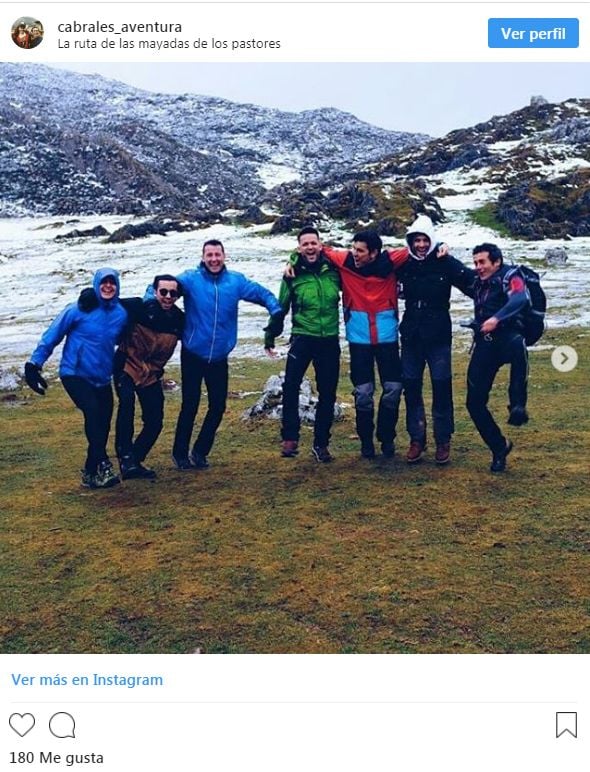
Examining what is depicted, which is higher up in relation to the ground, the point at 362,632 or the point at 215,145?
the point at 215,145

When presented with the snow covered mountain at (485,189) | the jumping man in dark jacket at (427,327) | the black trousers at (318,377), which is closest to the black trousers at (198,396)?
the black trousers at (318,377)

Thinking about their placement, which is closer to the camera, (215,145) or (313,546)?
(313,546)

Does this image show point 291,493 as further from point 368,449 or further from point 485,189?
point 485,189

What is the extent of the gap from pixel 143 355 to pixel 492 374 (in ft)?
12.1

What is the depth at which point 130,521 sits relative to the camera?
288 inches

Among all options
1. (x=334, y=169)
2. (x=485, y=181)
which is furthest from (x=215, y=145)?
(x=485, y=181)

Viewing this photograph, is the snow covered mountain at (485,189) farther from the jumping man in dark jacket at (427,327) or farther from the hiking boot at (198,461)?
the hiking boot at (198,461)

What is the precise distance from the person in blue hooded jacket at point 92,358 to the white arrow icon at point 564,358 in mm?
9047

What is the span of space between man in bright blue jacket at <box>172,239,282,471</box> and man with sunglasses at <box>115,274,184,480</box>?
0.60ft

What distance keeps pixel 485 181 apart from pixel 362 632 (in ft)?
186

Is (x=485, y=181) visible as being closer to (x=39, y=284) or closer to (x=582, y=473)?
(x=39, y=284)

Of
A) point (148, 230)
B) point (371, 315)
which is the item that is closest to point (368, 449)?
point (371, 315)
